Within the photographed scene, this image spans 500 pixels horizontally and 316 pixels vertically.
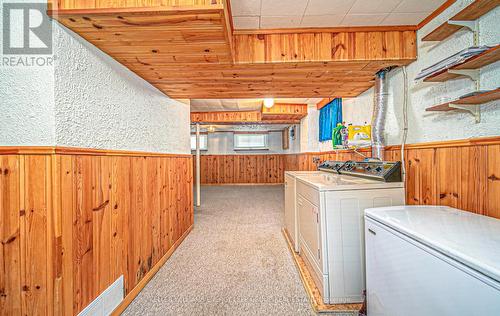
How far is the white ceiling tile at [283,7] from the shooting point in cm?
135

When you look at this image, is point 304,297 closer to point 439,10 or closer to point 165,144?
point 165,144

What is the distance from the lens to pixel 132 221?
1601 millimetres

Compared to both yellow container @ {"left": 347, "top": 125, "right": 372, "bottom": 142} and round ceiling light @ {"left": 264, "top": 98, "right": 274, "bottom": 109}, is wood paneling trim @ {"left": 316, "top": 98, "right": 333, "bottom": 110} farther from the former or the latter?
yellow container @ {"left": 347, "top": 125, "right": 372, "bottom": 142}

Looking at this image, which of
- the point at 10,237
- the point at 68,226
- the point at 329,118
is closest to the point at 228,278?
the point at 68,226

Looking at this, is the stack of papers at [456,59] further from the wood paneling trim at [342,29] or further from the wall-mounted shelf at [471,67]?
the wood paneling trim at [342,29]

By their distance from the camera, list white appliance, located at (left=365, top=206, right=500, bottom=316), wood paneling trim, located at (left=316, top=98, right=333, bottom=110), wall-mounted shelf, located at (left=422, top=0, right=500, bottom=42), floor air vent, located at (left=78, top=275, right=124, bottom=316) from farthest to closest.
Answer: wood paneling trim, located at (left=316, top=98, right=333, bottom=110) < floor air vent, located at (left=78, top=275, right=124, bottom=316) < wall-mounted shelf, located at (left=422, top=0, right=500, bottom=42) < white appliance, located at (left=365, top=206, right=500, bottom=316)

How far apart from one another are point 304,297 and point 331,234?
554mm

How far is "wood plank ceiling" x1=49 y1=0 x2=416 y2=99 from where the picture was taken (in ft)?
3.37

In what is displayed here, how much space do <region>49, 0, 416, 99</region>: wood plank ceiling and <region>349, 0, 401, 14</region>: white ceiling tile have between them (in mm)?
197

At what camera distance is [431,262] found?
2.45 ft

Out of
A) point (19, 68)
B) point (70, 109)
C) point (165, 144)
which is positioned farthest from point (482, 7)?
point (165, 144)

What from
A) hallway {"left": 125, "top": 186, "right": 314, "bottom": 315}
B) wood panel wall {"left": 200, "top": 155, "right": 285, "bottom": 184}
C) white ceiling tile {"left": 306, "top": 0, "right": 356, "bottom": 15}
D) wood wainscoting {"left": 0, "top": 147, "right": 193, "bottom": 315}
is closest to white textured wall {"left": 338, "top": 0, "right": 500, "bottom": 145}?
white ceiling tile {"left": 306, "top": 0, "right": 356, "bottom": 15}

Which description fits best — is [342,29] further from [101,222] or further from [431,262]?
[101,222]

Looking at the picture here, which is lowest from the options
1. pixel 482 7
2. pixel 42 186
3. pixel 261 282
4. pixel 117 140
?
pixel 261 282
